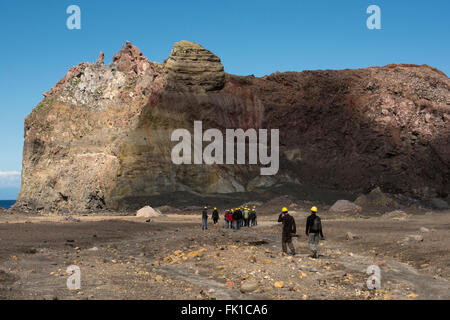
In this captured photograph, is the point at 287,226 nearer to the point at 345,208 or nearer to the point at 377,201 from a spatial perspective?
the point at 345,208

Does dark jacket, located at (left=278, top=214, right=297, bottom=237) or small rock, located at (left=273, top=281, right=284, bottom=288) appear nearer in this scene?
small rock, located at (left=273, top=281, right=284, bottom=288)

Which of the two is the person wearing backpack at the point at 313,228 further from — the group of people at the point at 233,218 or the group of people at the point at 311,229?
the group of people at the point at 233,218

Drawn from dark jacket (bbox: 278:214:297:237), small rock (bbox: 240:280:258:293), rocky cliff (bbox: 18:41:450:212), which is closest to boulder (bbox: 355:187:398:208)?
rocky cliff (bbox: 18:41:450:212)

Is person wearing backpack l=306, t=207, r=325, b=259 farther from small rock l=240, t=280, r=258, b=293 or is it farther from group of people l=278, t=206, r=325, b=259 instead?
small rock l=240, t=280, r=258, b=293

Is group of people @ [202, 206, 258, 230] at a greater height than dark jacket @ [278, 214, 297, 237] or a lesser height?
lesser

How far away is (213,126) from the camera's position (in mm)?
66312

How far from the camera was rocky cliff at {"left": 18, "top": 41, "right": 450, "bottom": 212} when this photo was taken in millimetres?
59719

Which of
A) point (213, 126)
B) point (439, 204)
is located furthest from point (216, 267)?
point (213, 126)

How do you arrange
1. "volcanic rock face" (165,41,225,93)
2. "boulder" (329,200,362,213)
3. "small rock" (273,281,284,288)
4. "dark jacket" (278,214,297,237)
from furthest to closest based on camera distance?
1. "volcanic rock face" (165,41,225,93)
2. "boulder" (329,200,362,213)
3. "dark jacket" (278,214,297,237)
4. "small rock" (273,281,284,288)

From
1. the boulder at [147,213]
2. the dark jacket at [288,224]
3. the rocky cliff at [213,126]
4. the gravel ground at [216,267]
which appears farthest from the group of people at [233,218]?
the rocky cliff at [213,126]

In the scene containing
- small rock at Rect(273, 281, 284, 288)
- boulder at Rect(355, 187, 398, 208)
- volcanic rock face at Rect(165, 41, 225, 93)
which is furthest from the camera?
volcanic rock face at Rect(165, 41, 225, 93)

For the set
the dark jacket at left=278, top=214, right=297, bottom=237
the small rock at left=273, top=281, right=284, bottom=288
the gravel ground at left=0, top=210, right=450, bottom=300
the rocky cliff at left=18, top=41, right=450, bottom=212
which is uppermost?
the rocky cliff at left=18, top=41, right=450, bottom=212
